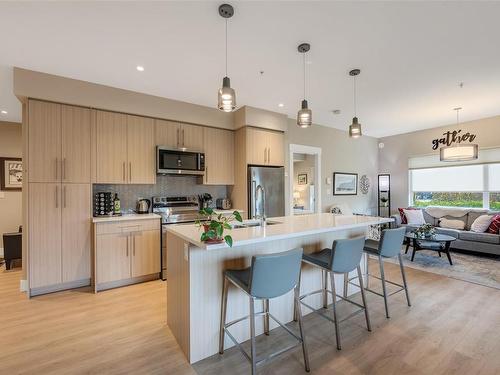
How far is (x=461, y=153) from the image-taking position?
4535 mm

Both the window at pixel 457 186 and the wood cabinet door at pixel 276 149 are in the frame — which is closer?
the wood cabinet door at pixel 276 149

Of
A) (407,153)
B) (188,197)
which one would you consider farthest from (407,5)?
(407,153)

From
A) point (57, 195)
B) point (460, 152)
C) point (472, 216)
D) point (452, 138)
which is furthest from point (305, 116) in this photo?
point (452, 138)

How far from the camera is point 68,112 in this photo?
10.6 feet

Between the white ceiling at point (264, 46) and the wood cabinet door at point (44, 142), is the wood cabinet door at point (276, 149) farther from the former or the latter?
the wood cabinet door at point (44, 142)

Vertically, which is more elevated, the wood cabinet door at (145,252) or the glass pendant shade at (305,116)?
the glass pendant shade at (305,116)

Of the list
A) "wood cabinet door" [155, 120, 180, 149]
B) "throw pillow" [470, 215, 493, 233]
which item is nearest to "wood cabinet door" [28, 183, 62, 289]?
"wood cabinet door" [155, 120, 180, 149]

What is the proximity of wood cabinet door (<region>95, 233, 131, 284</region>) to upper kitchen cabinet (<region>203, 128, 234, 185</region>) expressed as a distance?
160cm

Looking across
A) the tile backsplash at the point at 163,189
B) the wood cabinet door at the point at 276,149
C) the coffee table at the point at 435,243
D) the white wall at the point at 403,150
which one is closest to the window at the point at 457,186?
the white wall at the point at 403,150

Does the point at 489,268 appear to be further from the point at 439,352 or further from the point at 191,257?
the point at 191,257

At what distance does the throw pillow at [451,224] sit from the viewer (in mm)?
5127

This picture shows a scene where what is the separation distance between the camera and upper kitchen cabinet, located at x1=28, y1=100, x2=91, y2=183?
3023 millimetres

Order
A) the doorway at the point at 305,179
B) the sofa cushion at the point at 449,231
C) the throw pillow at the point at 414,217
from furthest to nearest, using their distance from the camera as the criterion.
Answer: the throw pillow at the point at 414,217 → the doorway at the point at 305,179 → the sofa cushion at the point at 449,231

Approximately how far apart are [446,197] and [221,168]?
540 centimetres
